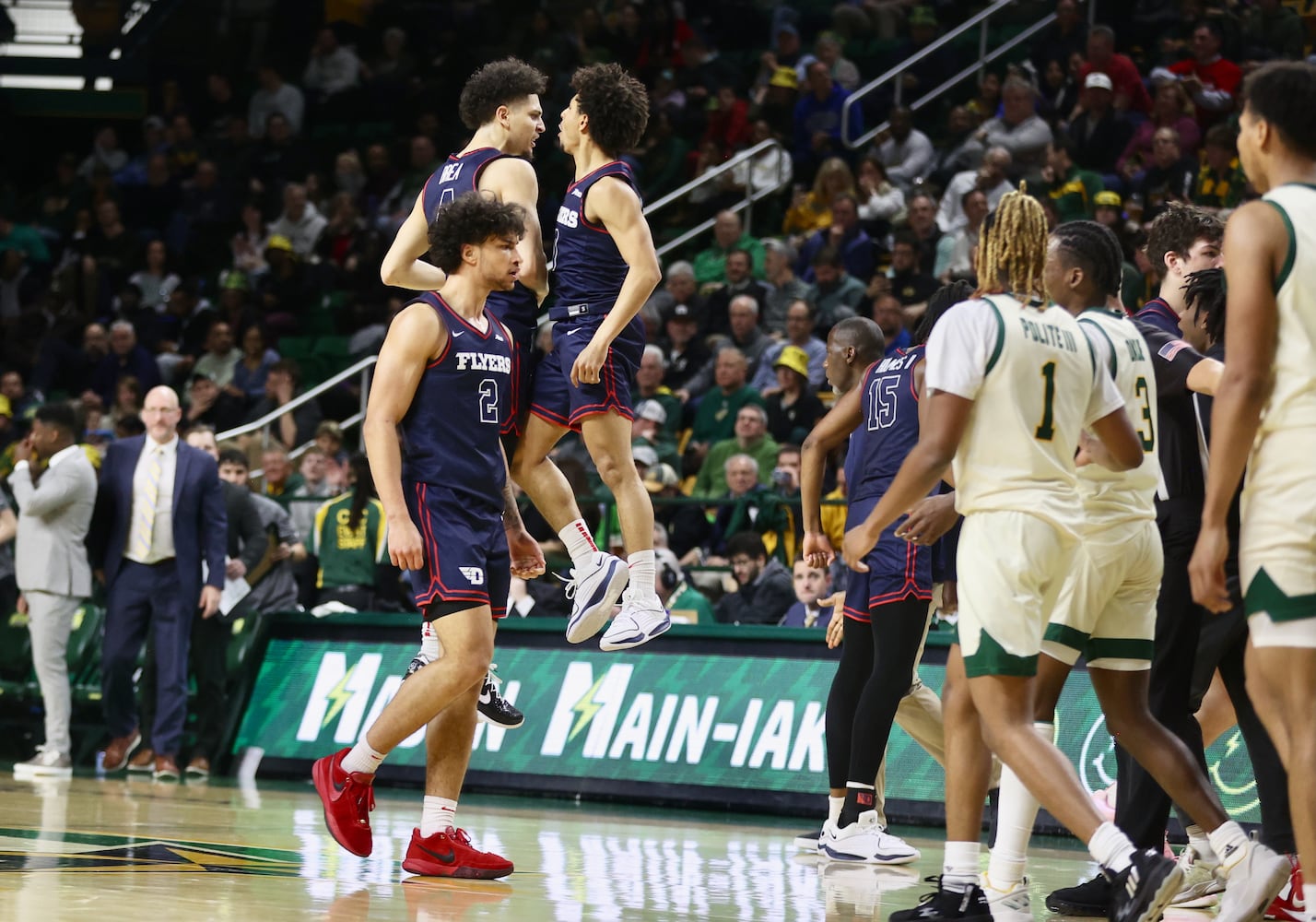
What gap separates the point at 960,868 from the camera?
16.1ft

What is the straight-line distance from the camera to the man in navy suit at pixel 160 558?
36.8ft

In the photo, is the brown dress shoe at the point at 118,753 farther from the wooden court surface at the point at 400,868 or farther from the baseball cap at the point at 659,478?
the baseball cap at the point at 659,478

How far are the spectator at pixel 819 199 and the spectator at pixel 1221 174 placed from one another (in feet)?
11.6

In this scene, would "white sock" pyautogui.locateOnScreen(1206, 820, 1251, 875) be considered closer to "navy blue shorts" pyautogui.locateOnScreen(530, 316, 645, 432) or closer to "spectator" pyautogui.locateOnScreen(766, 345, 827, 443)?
"navy blue shorts" pyautogui.locateOnScreen(530, 316, 645, 432)

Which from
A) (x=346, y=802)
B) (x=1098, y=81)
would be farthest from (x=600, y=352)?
(x=1098, y=81)

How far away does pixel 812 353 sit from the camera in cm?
1387

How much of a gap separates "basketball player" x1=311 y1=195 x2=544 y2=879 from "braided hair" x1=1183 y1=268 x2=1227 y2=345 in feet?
7.84

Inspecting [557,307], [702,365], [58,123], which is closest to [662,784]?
[557,307]

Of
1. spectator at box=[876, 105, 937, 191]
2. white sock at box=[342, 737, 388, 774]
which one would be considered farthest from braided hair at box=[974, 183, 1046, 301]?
spectator at box=[876, 105, 937, 191]

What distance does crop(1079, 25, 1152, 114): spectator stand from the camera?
1510cm

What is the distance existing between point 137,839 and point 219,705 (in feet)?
16.3

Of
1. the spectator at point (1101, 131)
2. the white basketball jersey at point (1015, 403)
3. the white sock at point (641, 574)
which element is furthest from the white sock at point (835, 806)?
the spectator at point (1101, 131)

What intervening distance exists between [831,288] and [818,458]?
24.3ft

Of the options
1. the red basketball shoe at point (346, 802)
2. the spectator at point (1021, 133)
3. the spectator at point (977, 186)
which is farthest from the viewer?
the spectator at point (1021, 133)
